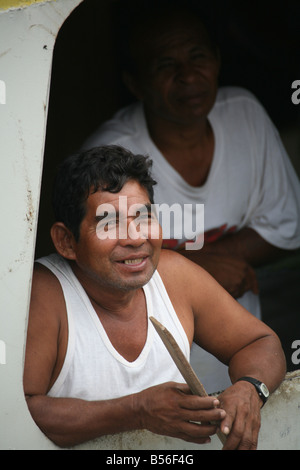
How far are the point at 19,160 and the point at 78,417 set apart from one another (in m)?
0.78

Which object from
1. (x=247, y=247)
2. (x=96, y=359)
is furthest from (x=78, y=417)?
(x=247, y=247)

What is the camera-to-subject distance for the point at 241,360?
2373 millimetres

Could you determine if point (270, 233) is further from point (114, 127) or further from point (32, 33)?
point (32, 33)

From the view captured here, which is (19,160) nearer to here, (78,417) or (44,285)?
(44,285)

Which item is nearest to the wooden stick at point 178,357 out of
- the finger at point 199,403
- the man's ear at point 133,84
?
the finger at point 199,403

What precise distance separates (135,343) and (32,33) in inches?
40.5

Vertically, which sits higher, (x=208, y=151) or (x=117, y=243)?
(x=208, y=151)

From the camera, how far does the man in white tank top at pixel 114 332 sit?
2055 mm

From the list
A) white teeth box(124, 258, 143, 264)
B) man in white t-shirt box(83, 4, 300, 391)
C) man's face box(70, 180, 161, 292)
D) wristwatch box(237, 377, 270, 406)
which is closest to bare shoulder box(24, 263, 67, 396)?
man's face box(70, 180, 161, 292)

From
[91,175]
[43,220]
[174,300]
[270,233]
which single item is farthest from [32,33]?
[43,220]

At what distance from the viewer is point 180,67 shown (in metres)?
3.07

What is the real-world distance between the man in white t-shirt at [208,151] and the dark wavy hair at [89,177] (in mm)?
851

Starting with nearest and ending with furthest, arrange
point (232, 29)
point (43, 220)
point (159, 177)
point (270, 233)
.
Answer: point (159, 177)
point (270, 233)
point (43, 220)
point (232, 29)

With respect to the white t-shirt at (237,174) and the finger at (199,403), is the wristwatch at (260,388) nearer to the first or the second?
the finger at (199,403)
